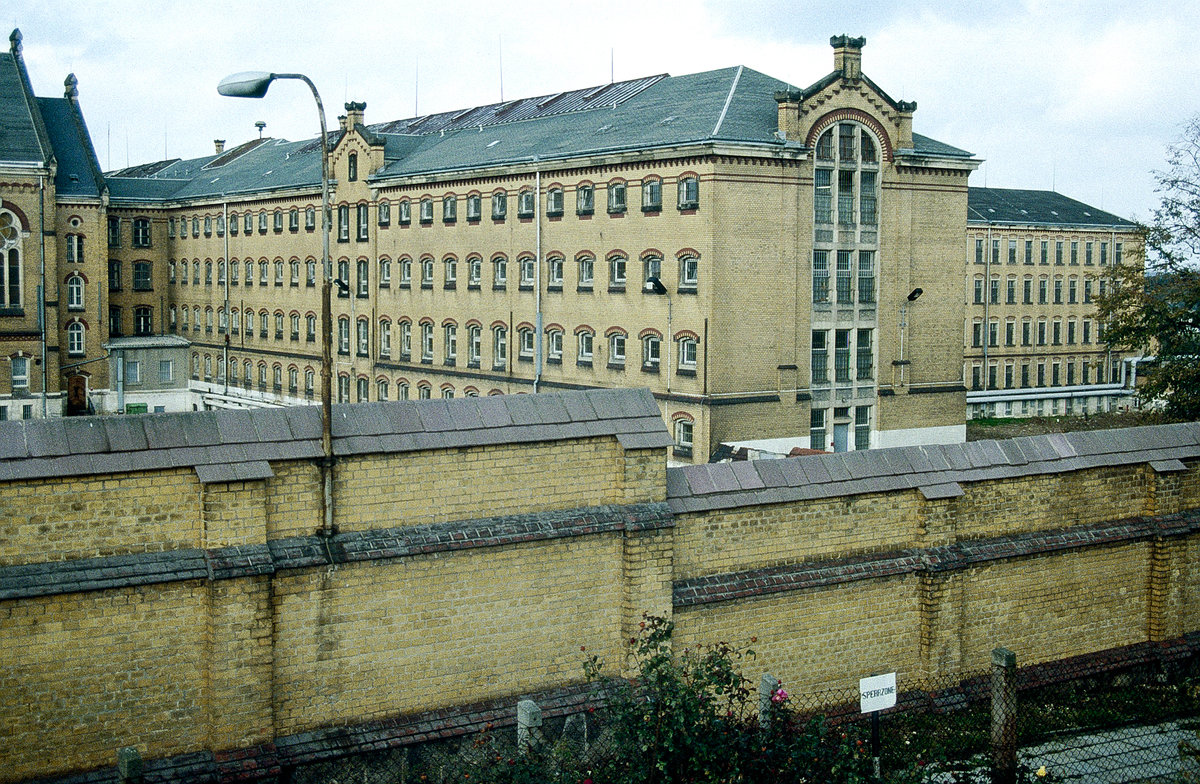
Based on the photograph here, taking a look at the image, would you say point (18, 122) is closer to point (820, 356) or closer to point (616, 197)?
point (616, 197)

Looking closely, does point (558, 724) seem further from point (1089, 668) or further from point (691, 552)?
point (1089, 668)

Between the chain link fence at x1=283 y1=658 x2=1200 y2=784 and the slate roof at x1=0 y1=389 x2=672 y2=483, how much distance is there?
10.6ft

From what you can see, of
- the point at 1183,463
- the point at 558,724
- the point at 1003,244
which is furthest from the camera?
the point at 1003,244

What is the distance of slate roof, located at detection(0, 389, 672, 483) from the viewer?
1134cm

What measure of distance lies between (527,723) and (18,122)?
57.5 meters

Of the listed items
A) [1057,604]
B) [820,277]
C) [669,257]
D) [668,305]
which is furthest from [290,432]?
[820,277]

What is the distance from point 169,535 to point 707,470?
21.4 feet

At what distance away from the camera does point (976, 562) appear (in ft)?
54.1

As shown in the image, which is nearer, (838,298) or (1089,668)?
(1089,668)

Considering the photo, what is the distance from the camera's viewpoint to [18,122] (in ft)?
194

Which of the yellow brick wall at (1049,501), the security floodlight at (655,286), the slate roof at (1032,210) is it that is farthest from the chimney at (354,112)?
the yellow brick wall at (1049,501)

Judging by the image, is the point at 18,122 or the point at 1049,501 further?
the point at 18,122

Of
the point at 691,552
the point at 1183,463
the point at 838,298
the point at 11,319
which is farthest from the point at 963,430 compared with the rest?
the point at 11,319

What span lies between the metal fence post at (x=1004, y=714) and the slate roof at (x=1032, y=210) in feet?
212
